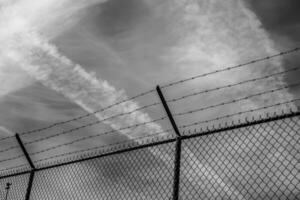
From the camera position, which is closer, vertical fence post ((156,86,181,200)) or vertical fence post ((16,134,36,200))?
vertical fence post ((156,86,181,200))

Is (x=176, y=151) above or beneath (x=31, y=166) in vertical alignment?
beneath

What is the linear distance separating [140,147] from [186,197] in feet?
3.25

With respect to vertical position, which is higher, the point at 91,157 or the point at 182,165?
the point at 91,157

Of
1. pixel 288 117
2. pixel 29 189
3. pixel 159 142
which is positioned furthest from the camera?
pixel 29 189

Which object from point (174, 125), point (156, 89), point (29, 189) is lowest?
point (174, 125)

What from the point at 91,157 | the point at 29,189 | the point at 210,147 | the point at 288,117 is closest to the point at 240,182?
the point at 210,147

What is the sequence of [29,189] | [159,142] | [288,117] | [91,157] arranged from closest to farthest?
[288,117], [159,142], [91,157], [29,189]

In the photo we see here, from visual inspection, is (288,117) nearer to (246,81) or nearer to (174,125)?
(246,81)

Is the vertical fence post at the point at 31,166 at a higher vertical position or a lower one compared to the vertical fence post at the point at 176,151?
higher

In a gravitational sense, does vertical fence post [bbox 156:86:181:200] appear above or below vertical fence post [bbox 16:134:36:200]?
below

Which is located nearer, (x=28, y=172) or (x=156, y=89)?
(x=156, y=89)

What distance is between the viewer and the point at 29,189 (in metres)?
6.34

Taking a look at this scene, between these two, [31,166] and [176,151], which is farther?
[31,166]

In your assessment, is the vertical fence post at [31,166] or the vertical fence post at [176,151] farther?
the vertical fence post at [31,166]
